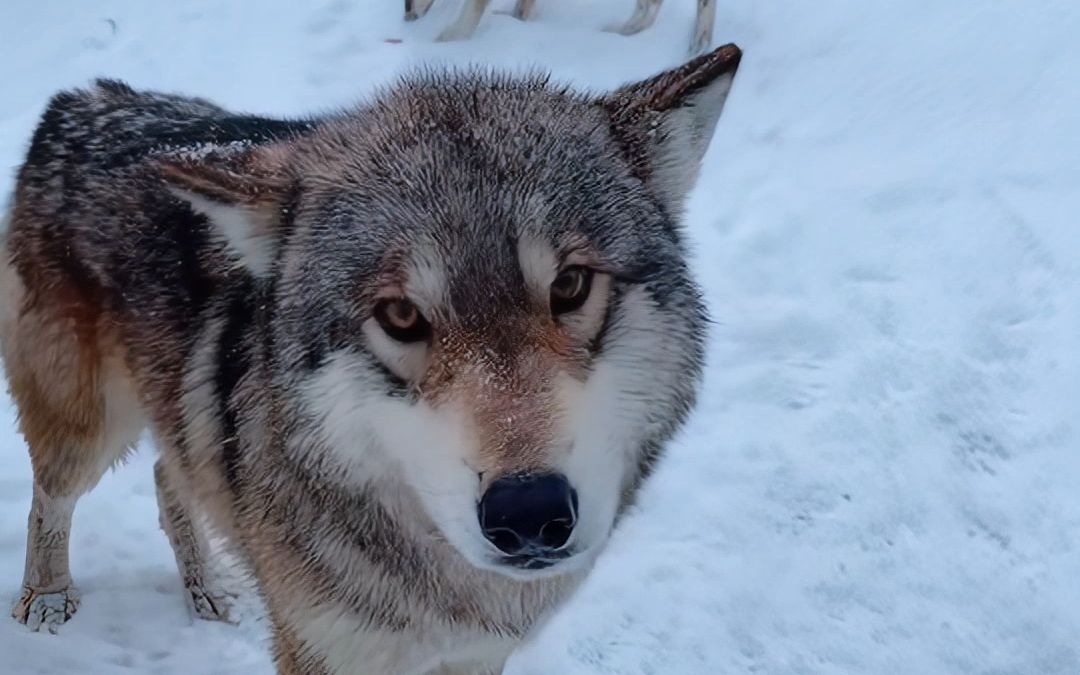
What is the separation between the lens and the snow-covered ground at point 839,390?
12.2 ft

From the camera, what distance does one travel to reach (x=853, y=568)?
12.9ft

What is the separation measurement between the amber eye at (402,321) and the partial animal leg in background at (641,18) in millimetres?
6631

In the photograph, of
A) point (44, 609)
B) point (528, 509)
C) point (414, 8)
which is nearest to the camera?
point (528, 509)

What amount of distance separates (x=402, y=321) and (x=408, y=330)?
2cm

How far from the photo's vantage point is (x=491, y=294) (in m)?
2.13

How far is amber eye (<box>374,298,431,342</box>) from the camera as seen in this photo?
7.11 ft

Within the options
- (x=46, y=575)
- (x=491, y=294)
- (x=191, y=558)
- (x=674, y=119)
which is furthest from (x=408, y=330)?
(x=46, y=575)

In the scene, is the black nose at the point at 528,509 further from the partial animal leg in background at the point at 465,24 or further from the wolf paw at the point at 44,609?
the partial animal leg in background at the point at 465,24

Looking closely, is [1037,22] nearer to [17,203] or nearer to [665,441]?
[665,441]

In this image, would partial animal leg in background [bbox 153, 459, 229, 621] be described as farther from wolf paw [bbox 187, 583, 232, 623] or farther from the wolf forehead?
the wolf forehead

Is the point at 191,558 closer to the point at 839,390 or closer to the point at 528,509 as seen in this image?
the point at 528,509

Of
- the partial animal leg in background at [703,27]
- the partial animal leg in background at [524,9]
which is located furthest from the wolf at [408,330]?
the partial animal leg in background at [524,9]

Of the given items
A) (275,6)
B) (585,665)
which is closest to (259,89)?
(275,6)

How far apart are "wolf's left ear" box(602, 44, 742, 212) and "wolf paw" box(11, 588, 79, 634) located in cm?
282
